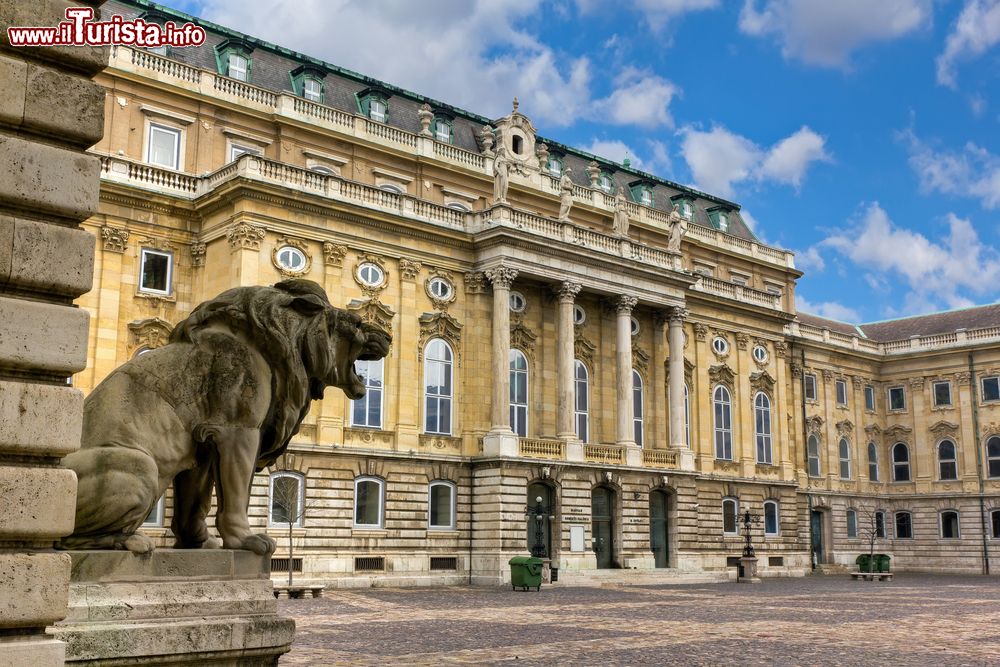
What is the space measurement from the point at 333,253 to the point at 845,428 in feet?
127

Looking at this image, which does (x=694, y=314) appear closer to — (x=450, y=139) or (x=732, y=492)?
(x=732, y=492)

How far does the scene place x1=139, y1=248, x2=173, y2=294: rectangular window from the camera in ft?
117

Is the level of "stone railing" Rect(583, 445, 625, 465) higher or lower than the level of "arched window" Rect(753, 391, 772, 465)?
lower

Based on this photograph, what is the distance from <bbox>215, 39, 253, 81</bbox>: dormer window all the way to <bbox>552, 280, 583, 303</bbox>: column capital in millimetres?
15039

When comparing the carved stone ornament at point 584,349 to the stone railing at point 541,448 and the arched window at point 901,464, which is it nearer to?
the stone railing at point 541,448

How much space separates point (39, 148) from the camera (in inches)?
199

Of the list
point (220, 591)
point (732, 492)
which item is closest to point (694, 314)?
point (732, 492)

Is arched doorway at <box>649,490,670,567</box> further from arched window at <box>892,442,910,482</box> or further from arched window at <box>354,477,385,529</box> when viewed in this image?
arched window at <box>892,442,910,482</box>

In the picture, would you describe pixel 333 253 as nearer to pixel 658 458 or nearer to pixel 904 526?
pixel 658 458

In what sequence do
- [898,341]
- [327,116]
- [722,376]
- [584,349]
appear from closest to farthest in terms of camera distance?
[327,116], [584,349], [722,376], [898,341]

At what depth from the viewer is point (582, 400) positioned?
44156 millimetres

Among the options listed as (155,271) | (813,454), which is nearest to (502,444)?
(155,271)

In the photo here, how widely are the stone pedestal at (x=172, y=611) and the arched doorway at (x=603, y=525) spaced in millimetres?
35984

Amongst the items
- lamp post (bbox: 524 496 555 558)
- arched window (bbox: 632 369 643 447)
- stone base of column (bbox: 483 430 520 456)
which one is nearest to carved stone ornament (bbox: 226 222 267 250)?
stone base of column (bbox: 483 430 520 456)
